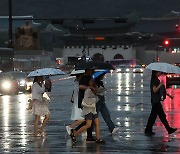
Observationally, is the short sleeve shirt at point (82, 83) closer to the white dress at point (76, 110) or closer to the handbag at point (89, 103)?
the handbag at point (89, 103)

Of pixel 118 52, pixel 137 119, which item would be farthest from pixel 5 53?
pixel 118 52

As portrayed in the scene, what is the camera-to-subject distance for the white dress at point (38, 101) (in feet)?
62.3

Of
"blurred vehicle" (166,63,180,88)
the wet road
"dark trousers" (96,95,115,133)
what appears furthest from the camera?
"blurred vehicle" (166,63,180,88)

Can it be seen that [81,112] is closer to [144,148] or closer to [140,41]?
[144,148]

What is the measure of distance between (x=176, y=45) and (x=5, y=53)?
108 metres

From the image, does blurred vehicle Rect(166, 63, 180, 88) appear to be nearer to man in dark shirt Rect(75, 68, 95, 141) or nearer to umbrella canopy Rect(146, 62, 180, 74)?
umbrella canopy Rect(146, 62, 180, 74)

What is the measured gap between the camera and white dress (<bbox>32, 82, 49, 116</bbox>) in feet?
62.3

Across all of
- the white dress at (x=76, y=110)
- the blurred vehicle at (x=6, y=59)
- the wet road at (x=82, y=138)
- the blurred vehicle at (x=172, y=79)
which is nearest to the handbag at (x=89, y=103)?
the wet road at (x=82, y=138)

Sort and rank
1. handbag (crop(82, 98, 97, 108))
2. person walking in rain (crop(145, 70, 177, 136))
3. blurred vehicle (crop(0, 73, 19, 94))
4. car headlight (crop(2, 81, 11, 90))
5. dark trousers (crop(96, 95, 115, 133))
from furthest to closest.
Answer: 1. car headlight (crop(2, 81, 11, 90))
2. blurred vehicle (crop(0, 73, 19, 94))
3. person walking in rain (crop(145, 70, 177, 136))
4. dark trousers (crop(96, 95, 115, 133))
5. handbag (crop(82, 98, 97, 108))

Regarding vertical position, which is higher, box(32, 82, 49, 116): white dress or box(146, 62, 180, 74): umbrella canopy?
box(146, 62, 180, 74): umbrella canopy

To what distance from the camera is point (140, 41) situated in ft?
530

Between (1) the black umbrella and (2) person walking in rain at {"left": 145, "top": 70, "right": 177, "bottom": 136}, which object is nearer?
(1) the black umbrella

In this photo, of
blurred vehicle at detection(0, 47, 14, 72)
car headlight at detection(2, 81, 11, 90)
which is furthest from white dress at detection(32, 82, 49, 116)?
blurred vehicle at detection(0, 47, 14, 72)

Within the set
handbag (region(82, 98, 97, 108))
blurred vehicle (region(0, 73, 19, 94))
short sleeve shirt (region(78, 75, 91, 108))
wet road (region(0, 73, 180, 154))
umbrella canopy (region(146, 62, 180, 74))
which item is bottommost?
wet road (region(0, 73, 180, 154))
